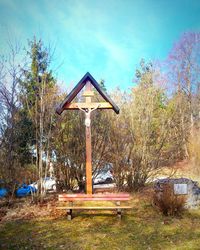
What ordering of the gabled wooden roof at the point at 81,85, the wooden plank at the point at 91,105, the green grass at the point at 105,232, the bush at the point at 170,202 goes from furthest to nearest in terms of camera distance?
the wooden plank at the point at 91,105 < the gabled wooden roof at the point at 81,85 < the bush at the point at 170,202 < the green grass at the point at 105,232

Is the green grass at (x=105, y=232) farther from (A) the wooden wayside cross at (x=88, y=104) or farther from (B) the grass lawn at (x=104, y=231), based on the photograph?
(A) the wooden wayside cross at (x=88, y=104)

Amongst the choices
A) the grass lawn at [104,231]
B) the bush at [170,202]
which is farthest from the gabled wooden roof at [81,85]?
the grass lawn at [104,231]

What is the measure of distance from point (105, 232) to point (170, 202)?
76.5 inches

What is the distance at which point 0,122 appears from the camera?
334 inches

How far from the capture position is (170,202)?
620cm

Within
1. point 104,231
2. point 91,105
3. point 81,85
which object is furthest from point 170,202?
point 81,85

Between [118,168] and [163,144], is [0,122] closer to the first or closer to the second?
[118,168]

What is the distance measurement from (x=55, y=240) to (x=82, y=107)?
11.4ft

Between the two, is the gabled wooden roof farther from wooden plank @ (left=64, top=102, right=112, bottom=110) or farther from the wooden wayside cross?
wooden plank @ (left=64, top=102, right=112, bottom=110)

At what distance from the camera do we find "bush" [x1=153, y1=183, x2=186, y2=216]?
6.19 m

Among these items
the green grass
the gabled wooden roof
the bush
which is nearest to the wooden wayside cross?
the gabled wooden roof

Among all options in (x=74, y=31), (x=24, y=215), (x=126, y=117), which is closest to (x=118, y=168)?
(x=126, y=117)

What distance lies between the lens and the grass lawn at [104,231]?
15.3ft

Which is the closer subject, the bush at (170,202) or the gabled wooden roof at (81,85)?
the bush at (170,202)
